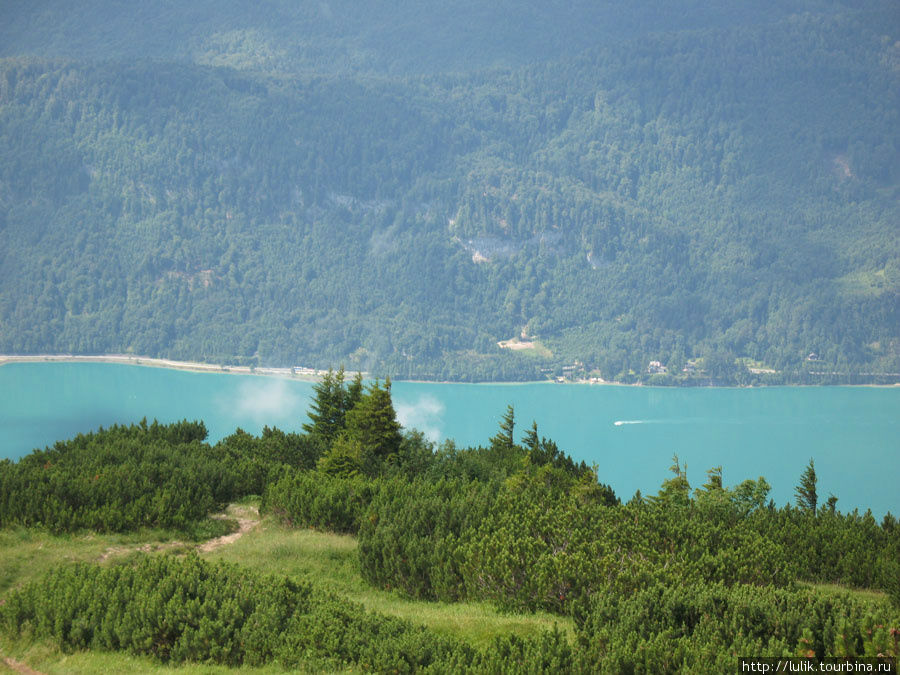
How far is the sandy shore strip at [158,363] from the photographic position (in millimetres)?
178925

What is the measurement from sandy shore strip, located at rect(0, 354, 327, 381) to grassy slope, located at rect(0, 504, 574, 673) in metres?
159

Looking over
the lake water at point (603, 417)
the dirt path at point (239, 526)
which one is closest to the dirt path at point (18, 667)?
the dirt path at point (239, 526)

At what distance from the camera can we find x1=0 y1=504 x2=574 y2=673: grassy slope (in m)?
12.4

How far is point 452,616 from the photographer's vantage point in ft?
45.8

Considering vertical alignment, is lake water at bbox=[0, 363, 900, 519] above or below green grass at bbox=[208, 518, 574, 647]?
above

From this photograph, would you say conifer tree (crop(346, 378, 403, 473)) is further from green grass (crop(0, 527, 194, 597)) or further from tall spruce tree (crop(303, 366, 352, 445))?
green grass (crop(0, 527, 194, 597))

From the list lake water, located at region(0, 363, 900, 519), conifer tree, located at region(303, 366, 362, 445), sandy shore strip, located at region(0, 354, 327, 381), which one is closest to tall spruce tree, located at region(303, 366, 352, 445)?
conifer tree, located at region(303, 366, 362, 445)

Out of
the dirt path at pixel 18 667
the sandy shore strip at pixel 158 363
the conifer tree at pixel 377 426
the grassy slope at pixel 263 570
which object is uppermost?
the sandy shore strip at pixel 158 363

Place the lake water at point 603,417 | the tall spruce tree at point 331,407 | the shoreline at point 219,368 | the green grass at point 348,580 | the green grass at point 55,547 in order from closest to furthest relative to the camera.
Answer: the green grass at point 348,580
the green grass at point 55,547
the tall spruce tree at point 331,407
the lake water at point 603,417
the shoreline at point 219,368

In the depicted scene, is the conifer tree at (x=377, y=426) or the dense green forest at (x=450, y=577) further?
the conifer tree at (x=377, y=426)

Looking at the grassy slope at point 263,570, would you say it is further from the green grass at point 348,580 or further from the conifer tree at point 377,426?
the conifer tree at point 377,426

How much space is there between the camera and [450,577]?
15625 millimetres

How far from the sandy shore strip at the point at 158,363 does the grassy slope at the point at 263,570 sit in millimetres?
158991

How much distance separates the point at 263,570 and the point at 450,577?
3173mm
